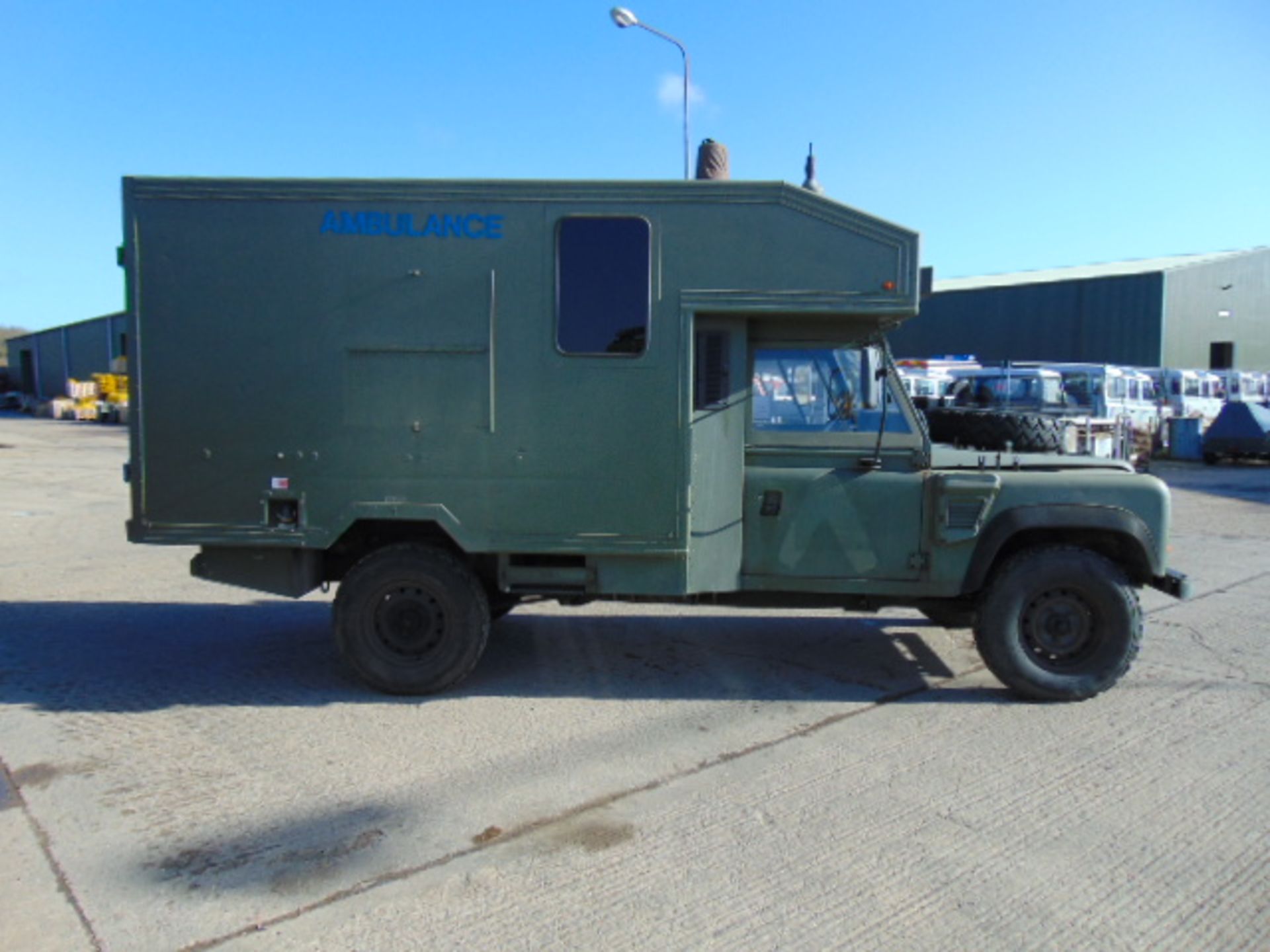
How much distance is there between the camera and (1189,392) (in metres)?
27.9

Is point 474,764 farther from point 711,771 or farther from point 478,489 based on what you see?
point 478,489

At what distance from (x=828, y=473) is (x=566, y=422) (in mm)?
1601

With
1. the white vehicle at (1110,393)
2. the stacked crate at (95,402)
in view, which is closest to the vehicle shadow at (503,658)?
the white vehicle at (1110,393)

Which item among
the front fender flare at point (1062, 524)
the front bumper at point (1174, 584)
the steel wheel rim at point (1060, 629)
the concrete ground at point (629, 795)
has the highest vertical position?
the front fender flare at point (1062, 524)

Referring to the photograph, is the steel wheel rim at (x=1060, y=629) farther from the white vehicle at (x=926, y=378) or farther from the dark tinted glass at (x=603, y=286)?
the white vehicle at (x=926, y=378)

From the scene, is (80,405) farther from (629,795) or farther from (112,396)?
(629,795)

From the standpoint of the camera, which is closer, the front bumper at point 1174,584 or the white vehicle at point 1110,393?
the front bumper at point 1174,584

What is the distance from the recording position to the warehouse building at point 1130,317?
34.9 m

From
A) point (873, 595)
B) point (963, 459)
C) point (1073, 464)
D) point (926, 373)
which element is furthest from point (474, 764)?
point (926, 373)

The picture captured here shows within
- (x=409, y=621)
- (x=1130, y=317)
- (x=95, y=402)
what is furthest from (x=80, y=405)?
(x=1130, y=317)

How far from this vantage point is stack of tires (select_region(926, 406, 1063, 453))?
6391 millimetres

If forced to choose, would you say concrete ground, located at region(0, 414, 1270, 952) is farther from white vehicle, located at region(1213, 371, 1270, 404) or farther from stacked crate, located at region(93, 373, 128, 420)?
stacked crate, located at region(93, 373, 128, 420)

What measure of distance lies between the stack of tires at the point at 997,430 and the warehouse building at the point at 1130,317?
32879 mm

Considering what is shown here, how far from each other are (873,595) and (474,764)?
261cm
